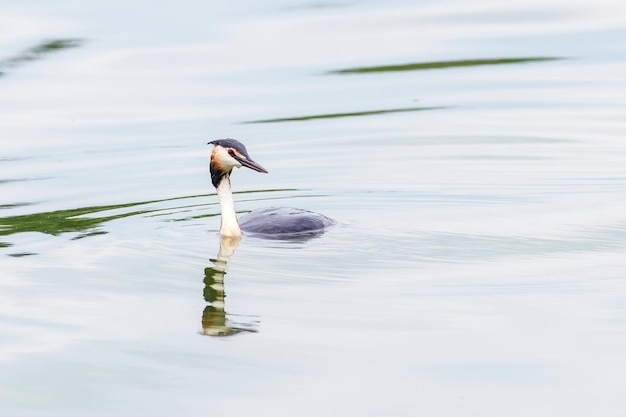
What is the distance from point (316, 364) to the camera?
744 cm

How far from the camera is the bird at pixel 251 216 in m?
10.4

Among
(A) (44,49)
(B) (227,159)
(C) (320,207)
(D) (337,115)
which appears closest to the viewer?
(B) (227,159)

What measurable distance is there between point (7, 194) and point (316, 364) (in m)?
5.67

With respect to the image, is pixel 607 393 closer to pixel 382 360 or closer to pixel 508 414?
pixel 508 414

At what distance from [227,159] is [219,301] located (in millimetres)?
1991

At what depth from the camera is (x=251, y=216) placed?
1089 cm

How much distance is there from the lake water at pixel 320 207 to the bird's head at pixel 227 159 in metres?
0.48

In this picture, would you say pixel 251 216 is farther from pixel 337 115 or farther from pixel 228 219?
pixel 337 115

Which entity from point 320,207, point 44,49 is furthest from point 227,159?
point 44,49

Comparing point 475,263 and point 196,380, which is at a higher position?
point 475,263

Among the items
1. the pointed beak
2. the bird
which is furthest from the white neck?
the pointed beak

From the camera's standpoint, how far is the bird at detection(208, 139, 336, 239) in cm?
1040

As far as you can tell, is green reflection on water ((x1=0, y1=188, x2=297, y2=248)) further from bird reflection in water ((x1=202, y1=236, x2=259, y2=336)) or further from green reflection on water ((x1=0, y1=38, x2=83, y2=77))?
green reflection on water ((x1=0, y1=38, x2=83, y2=77))

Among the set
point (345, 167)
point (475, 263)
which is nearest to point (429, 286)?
point (475, 263)
